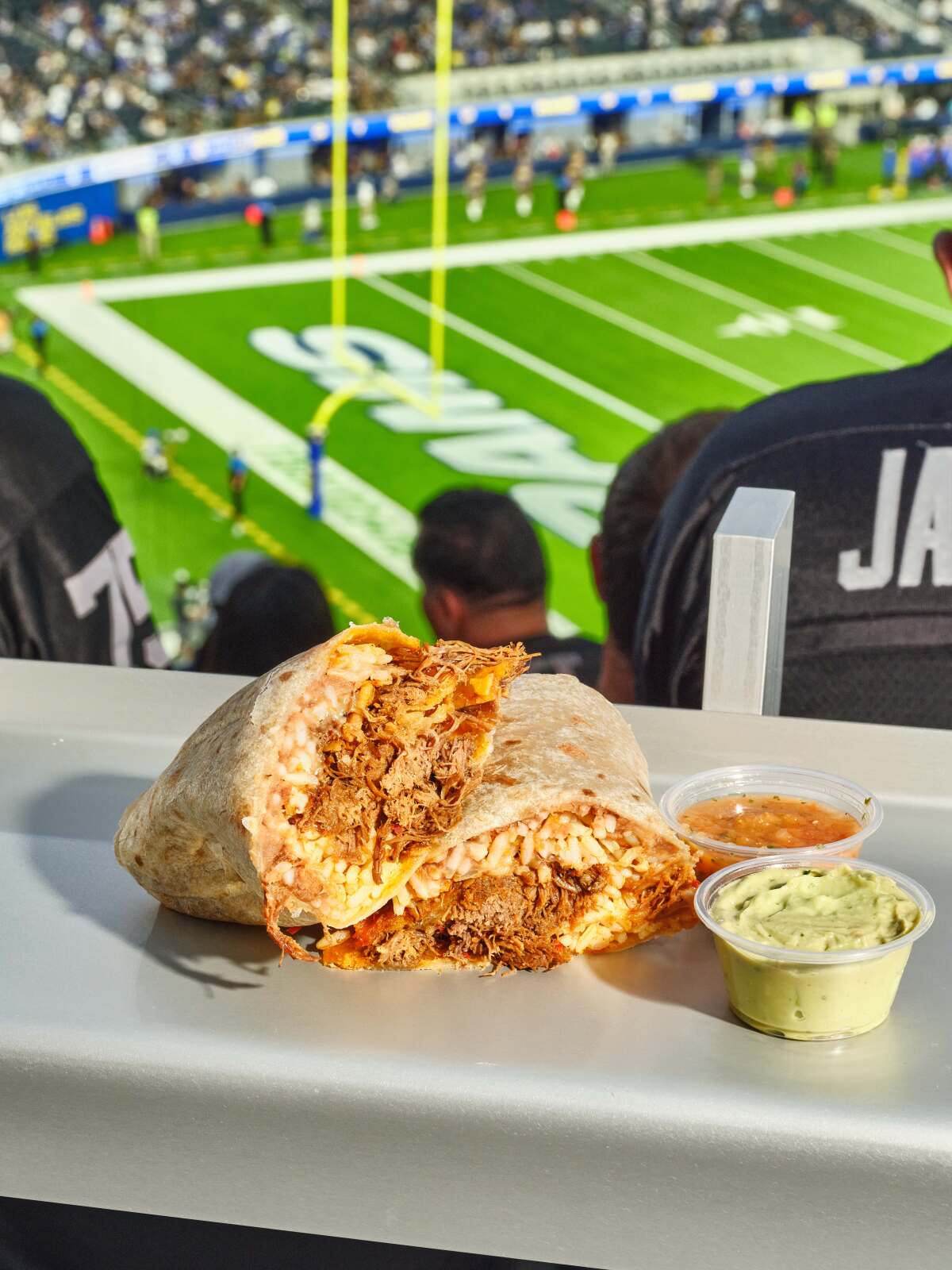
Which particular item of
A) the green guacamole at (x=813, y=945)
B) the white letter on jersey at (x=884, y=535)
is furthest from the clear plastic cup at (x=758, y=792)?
the white letter on jersey at (x=884, y=535)

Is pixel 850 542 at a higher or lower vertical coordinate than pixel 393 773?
lower

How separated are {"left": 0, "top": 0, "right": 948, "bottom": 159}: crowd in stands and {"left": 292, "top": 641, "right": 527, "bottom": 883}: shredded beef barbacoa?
68.5ft

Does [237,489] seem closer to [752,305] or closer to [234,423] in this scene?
[234,423]

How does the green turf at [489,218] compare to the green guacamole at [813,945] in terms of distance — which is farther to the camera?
the green turf at [489,218]

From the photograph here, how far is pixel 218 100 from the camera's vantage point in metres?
23.7

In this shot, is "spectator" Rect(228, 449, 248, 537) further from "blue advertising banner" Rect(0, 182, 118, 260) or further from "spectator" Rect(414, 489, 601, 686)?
"spectator" Rect(414, 489, 601, 686)

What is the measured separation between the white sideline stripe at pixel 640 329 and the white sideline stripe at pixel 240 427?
177 inches

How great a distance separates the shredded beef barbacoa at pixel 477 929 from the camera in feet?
4.39

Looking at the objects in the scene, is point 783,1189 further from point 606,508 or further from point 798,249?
point 798,249

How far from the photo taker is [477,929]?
1340mm

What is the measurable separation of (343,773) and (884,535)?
2068mm

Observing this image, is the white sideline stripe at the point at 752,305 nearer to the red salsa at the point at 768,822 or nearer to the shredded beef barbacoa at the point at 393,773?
the red salsa at the point at 768,822

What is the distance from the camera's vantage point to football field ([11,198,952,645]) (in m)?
14.9

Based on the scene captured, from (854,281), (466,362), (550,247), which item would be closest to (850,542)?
(466,362)
